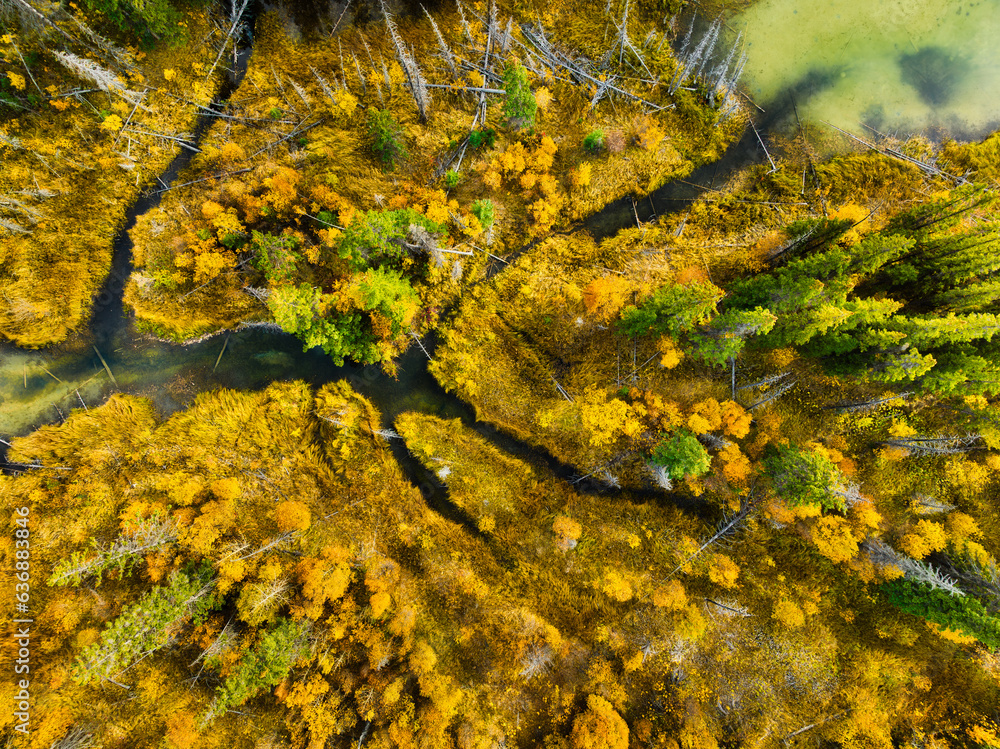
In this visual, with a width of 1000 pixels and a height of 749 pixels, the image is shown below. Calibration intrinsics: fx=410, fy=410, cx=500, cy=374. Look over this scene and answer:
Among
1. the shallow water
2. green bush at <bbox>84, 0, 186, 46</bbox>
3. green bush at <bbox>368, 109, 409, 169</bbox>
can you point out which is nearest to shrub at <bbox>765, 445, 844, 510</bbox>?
the shallow water

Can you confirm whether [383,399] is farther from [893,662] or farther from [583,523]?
[893,662]

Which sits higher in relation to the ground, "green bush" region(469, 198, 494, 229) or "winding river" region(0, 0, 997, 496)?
"green bush" region(469, 198, 494, 229)

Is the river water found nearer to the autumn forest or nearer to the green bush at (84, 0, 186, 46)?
the autumn forest

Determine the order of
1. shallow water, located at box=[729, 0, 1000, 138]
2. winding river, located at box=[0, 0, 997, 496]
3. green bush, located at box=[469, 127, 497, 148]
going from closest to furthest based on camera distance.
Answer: winding river, located at box=[0, 0, 997, 496]
green bush, located at box=[469, 127, 497, 148]
shallow water, located at box=[729, 0, 1000, 138]

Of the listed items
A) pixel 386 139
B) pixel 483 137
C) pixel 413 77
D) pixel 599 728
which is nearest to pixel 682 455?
pixel 599 728

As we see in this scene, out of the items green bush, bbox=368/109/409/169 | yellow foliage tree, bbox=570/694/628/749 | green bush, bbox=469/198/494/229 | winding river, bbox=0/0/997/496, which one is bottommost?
yellow foliage tree, bbox=570/694/628/749

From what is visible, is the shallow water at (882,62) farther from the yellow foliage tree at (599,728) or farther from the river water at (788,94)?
the yellow foliage tree at (599,728)
